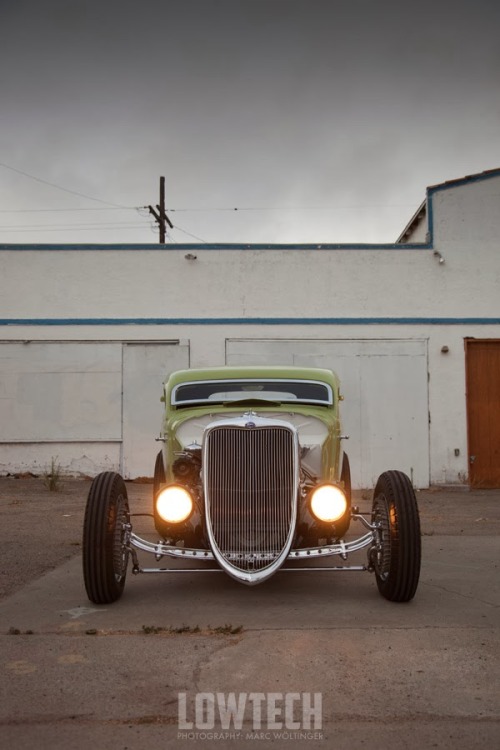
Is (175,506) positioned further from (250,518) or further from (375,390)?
(375,390)

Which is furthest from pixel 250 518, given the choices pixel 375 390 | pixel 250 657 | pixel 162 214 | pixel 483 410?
pixel 162 214

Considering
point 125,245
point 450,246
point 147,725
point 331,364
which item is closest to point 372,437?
point 331,364

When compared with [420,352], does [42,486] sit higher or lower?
lower

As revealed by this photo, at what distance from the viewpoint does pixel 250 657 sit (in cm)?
388

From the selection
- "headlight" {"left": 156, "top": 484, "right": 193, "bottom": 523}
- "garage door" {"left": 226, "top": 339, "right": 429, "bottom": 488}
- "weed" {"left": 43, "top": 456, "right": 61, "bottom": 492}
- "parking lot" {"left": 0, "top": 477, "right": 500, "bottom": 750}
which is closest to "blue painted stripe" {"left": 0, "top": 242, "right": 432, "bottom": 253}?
"garage door" {"left": 226, "top": 339, "right": 429, "bottom": 488}

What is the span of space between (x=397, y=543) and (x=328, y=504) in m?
0.52

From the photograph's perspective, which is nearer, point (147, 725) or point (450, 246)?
point (147, 725)

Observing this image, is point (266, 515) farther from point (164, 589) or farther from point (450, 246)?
point (450, 246)

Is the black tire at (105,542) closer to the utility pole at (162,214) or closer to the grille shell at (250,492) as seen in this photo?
the grille shell at (250,492)

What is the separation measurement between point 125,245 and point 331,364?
15.0 ft

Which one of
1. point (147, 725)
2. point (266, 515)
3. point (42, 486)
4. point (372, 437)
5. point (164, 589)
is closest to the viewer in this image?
point (147, 725)

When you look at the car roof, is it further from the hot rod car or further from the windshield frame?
the hot rod car

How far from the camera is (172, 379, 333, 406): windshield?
6820 millimetres

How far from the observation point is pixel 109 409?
551 inches
